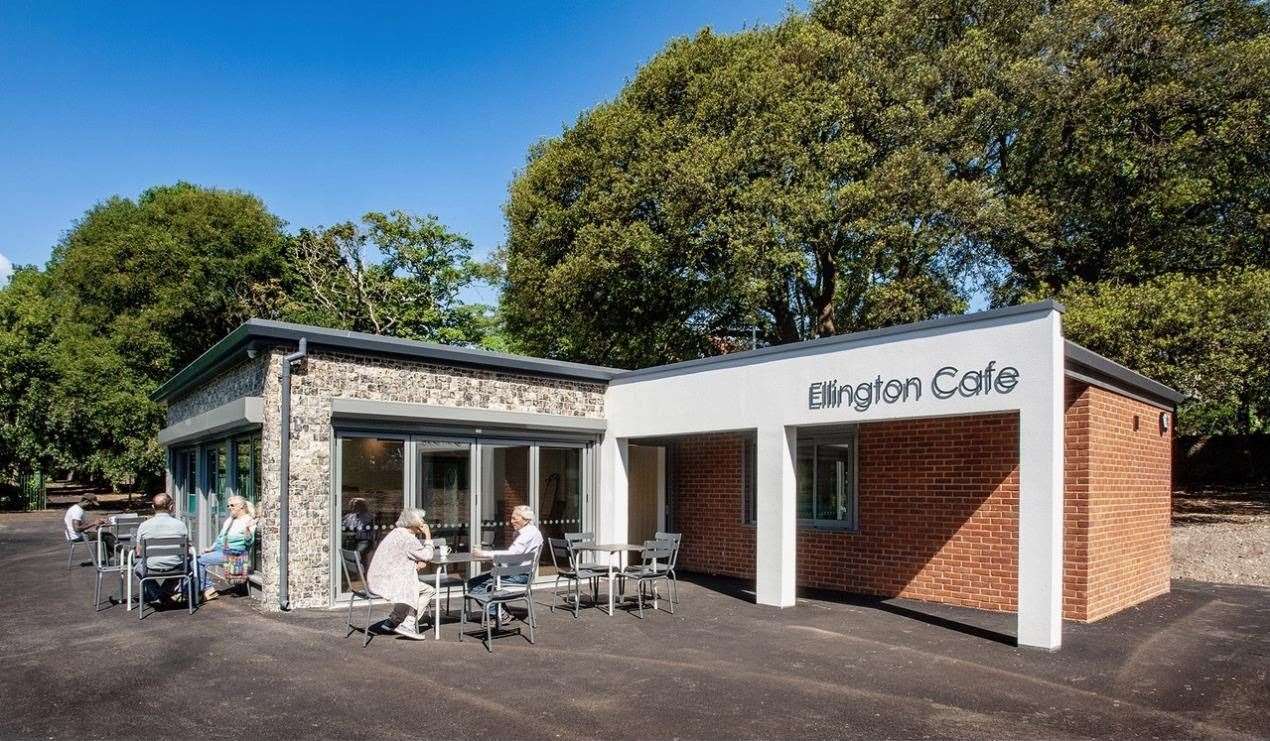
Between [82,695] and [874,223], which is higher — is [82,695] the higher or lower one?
the lower one

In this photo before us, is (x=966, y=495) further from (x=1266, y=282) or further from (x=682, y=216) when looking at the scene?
(x=682, y=216)

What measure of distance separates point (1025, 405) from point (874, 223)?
9.51 meters

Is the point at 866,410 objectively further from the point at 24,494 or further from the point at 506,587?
the point at 24,494

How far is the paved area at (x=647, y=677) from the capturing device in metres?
5.45

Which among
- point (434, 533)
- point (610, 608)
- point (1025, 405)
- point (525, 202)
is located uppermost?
point (525, 202)

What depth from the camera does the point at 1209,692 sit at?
6418 mm

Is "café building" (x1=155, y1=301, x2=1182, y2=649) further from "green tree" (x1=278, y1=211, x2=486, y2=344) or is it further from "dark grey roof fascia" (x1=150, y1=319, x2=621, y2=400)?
"green tree" (x1=278, y1=211, x2=486, y2=344)

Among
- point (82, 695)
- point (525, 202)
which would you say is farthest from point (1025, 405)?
point (525, 202)

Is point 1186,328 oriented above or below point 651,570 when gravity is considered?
above

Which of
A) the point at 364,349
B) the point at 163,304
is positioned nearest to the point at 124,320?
the point at 163,304

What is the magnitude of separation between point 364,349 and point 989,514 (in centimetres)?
766

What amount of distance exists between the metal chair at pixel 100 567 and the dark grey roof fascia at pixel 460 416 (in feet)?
10.3

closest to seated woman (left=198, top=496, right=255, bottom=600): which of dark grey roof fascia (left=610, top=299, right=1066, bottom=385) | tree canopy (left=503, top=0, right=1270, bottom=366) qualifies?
dark grey roof fascia (left=610, top=299, right=1066, bottom=385)

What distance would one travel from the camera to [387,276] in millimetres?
28750
